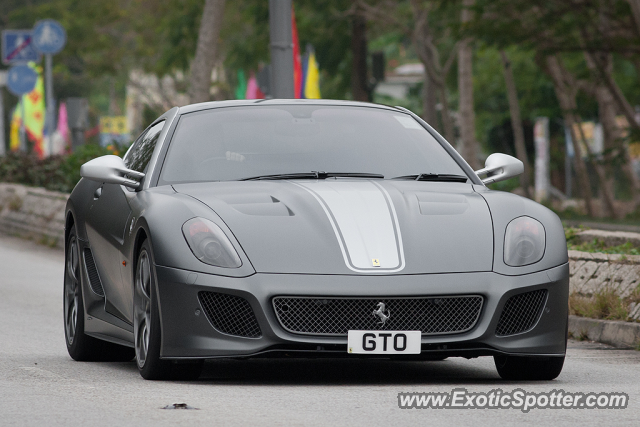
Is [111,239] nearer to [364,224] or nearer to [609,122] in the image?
[364,224]

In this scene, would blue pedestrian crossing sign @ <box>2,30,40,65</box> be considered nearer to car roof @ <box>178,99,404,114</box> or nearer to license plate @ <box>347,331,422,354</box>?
car roof @ <box>178,99,404,114</box>

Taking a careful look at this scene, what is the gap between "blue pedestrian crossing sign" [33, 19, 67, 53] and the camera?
81.3 feet

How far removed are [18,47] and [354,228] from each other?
22188 millimetres

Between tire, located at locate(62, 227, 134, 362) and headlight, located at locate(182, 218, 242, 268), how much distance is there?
6.09 feet

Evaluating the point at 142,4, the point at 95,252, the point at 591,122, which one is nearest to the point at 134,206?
the point at 95,252

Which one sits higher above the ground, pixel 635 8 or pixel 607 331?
pixel 635 8

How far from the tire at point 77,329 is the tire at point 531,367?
96.8 inches

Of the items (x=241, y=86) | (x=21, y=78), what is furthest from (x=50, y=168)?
(x=241, y=86)

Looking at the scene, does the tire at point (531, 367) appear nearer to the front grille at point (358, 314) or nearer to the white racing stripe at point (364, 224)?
the front grille at point (358, 314)

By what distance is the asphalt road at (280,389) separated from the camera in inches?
221

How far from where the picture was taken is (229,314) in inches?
255

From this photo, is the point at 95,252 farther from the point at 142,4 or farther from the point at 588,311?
the point at 142,4

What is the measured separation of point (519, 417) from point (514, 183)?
29418mm

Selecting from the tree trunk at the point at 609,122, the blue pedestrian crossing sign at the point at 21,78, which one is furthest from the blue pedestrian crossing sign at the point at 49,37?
the tree trunk at the point at 609,122
